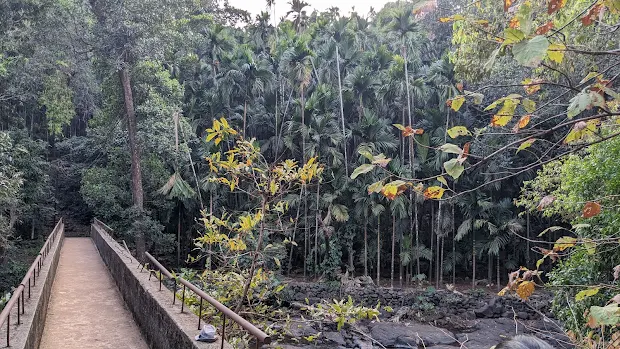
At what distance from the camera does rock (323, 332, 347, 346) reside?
51.8 ft

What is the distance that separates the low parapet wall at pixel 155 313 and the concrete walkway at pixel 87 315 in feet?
0.63

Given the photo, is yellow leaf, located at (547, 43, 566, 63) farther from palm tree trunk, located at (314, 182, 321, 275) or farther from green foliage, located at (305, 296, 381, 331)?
palm tree trunk, located at (314, 182, 321, 275)

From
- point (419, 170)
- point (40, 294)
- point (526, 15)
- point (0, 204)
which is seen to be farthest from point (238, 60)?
point (526, 15)

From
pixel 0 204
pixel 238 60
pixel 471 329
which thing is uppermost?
pixel 238 60

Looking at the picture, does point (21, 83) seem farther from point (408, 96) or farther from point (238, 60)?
point (408, 96)

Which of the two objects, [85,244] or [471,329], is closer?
[471,329]

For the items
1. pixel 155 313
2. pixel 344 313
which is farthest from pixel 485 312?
pixel 344 313

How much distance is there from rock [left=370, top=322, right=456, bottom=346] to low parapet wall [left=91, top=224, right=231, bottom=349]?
31.1ft

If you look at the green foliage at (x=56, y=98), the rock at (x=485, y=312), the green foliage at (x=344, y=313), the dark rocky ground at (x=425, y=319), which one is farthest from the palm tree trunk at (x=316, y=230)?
the green foliage at (x=344, y=313)

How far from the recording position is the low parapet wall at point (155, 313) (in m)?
5.07

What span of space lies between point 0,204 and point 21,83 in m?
6.71

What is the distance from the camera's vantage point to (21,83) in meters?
19.4

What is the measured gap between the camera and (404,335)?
16781mm

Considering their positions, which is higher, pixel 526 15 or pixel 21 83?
pixel 21 83
